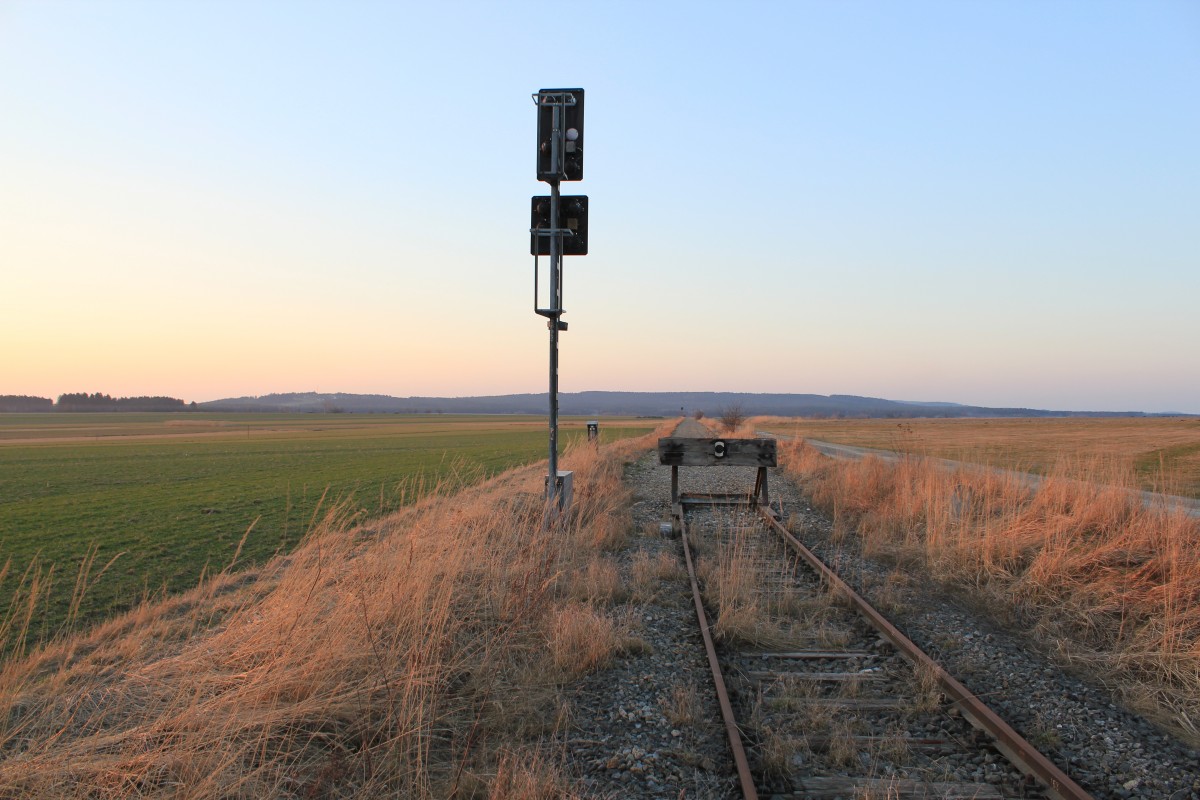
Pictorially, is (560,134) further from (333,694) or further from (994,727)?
(994,727)

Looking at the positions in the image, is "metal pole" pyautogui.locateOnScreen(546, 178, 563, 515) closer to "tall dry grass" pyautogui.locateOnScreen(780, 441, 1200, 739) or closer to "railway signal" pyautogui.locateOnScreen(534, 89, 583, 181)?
"railway signal" pyautogui.locateOnScreen(534, 89, 583, 181)

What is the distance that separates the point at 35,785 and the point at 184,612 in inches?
207

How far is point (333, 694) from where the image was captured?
11.9 ft

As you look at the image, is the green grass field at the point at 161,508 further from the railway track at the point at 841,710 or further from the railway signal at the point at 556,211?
the railway track at the point at 841,710

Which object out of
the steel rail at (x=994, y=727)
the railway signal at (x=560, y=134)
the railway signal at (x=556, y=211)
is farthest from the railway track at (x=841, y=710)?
the railway signal at (x=560, y=134)

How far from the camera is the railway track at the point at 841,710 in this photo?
3203 mm

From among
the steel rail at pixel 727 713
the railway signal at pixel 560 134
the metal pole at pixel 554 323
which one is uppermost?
the railway signal at pixel 560 134

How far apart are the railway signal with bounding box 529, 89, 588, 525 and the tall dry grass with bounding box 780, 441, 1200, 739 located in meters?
4.63

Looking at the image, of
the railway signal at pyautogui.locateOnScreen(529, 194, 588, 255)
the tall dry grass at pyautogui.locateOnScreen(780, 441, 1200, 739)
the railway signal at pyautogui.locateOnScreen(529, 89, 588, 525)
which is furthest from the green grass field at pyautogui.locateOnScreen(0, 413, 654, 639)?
the tall dry grass at pyautogui.locateOnScreen(780, 441, 1200, 739)

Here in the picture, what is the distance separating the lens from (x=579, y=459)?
16.8 m

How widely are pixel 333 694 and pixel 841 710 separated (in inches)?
118

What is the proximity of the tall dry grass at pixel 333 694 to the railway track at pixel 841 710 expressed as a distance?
1.06 metres

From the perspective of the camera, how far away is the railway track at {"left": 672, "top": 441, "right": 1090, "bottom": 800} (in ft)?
10.5

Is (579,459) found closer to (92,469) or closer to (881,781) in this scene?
(881,781)
